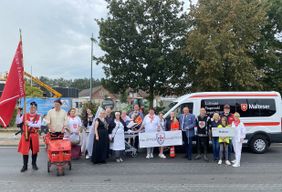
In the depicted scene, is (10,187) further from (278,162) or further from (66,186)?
(278,162)

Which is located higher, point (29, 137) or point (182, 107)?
point (182, 107)

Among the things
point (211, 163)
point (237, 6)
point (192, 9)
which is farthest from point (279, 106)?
point (192, 9)

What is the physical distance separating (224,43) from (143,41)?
4.69 m

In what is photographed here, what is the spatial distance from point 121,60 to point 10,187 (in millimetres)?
13566

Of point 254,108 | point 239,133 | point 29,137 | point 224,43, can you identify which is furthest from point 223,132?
point 224,43

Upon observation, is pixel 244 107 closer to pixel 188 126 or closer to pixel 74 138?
pixel 188 126

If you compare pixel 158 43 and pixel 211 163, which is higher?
pixel 158 43

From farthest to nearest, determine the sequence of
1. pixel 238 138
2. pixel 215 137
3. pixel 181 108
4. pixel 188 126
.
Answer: pixel 181 108, pixel 188 126, pixel 215 137, pixel 238 138

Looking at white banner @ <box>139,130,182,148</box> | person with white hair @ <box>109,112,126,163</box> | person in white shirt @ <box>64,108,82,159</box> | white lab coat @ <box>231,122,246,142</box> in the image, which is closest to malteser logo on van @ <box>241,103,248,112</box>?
white lab coat @ <box>231,122,246,142</box>

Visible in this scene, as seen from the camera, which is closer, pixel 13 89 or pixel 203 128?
pixel 13 89

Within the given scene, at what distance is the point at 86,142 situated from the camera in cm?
1142

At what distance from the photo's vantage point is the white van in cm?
1273

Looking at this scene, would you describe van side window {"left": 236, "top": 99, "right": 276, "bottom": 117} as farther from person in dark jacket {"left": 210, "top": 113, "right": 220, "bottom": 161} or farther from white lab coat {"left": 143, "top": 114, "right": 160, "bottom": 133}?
white lab coat {"left": 143, "top": 114, "right": 160, "bottom": 133}

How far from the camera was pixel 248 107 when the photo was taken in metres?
12.9
